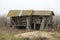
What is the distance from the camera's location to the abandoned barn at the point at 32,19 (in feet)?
92.9

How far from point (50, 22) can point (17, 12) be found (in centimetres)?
475

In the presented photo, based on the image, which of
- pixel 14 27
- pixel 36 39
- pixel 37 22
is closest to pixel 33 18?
pixel 37 22

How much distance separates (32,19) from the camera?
29.2m

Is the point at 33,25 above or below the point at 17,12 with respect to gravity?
below

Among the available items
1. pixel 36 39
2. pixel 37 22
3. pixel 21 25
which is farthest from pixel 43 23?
pixel 36 39

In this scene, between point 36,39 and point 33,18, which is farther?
point 33,18

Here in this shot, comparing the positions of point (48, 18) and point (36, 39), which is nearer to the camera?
point (36, 39)

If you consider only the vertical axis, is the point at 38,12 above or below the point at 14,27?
above

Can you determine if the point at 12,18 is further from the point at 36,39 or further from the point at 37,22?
Answer: the point at 36,39

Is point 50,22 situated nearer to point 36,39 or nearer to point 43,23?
point 43,23

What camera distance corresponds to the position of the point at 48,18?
28.5 m

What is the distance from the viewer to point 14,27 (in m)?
29.6

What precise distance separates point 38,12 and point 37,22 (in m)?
1.37

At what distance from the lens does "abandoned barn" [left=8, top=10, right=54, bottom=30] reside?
92.9 feet
